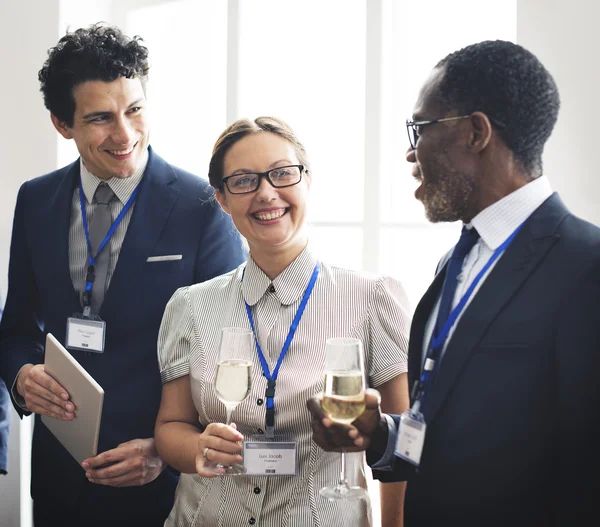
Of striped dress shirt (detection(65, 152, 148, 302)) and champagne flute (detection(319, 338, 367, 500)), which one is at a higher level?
striped dress shirt (detection(65, 152, 148, 302))

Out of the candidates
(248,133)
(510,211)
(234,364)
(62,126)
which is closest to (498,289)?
(510,211)

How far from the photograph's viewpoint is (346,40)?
3.70 metres

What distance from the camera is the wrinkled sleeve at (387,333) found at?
1.88 m

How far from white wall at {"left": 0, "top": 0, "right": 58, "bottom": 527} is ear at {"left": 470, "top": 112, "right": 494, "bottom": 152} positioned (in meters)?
2.75

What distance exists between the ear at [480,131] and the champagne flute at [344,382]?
51cm

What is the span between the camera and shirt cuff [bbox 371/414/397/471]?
1.64 metres

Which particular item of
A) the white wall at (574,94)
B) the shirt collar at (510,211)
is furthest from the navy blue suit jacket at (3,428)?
the white wall at (574,94)

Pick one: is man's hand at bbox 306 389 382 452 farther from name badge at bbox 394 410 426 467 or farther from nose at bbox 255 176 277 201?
nose at bbox 255 176 277 201

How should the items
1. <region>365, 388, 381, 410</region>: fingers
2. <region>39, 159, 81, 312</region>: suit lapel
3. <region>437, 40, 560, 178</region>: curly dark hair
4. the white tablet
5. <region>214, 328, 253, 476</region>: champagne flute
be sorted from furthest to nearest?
<region>39, 159, 81, 312</region>: suit lapel, the white tablet, <region>214, 328, 253, 476</region>: champagne flute, <region>365, 388, 381, 410</region>: fingers, <region>437, 40, 560, 178</region>: curly dark hair

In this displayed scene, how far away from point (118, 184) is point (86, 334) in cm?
55

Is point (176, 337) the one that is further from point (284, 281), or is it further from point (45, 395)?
point (45, 395)

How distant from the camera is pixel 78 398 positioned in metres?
2.04

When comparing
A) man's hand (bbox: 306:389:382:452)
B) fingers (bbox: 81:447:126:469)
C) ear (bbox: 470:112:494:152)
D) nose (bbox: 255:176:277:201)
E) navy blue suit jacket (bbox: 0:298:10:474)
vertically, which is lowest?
navy blue suit jacket (bbox: 0:298:10:474)

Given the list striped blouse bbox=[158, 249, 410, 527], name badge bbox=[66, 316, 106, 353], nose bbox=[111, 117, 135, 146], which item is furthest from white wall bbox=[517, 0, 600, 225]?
name badge bbox=[66, 316, 106, 353]
